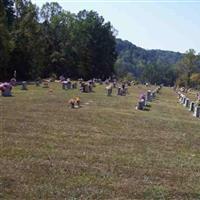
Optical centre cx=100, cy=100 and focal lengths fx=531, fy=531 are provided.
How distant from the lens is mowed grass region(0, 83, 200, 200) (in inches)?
491

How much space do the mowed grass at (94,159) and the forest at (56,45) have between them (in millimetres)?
47748

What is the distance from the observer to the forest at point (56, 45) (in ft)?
265

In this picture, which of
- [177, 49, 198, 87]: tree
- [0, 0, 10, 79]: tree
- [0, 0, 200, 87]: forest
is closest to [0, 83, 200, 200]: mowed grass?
[0, 0, 10, 79]: tree

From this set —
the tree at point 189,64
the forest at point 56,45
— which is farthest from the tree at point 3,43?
the tree at point 189,64

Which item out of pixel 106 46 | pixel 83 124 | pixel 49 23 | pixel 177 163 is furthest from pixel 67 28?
pixel 177 163

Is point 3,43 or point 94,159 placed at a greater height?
point 3,43

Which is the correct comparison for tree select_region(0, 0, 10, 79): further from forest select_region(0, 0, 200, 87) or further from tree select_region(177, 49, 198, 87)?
tree select_region(177, 49, 198, 87)

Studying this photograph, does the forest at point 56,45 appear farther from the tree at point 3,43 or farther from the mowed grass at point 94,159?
the mowed grass at point 94,159

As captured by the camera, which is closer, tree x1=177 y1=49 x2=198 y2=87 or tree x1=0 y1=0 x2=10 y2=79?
tree x1=0 y1=0 x2=10 y2=79

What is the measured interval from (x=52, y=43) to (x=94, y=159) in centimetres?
9616

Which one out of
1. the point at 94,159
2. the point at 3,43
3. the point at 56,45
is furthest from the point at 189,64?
the point at 94,159

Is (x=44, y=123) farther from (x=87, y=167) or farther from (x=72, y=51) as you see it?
(x=72, y=51)

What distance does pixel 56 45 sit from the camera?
4414 inches

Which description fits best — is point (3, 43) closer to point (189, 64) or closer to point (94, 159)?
point (94, 159)
